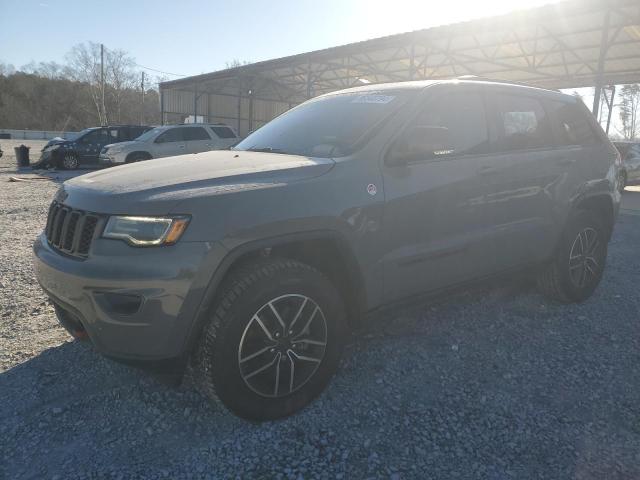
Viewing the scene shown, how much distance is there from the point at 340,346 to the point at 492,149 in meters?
1.82

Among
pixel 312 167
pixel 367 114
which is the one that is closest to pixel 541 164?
pixel 367 114

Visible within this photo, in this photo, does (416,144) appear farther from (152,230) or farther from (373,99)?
(152,230)

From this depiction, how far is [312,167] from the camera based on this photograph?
2.54m

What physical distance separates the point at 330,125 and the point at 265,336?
59.4 inches

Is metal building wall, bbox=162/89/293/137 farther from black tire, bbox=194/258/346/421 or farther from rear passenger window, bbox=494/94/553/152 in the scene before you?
black tire, bbox=194/258/346/421

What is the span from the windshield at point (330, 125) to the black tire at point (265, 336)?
834 mm

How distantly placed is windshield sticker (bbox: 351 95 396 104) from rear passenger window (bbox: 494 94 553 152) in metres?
0.91

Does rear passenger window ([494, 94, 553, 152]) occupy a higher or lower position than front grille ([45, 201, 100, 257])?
higher

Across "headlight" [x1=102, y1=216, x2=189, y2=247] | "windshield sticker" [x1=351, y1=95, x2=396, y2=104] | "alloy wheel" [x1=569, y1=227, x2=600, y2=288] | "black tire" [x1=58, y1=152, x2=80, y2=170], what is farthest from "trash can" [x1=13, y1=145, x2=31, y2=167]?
"alloy wheel" [x1=569, y1=227, x2=600, y2=288]

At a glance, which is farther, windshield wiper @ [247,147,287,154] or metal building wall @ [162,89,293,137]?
metal building wall @ [162,89,293,137]

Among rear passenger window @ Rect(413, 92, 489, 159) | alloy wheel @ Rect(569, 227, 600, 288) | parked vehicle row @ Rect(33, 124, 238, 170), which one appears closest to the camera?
rear passenger window @ Rect(413, 92, 489, 159)

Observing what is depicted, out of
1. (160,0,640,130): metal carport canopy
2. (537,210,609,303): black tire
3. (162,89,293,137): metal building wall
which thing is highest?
(160,0,640,130): metal carport canopy

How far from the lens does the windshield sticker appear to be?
10.2 feet

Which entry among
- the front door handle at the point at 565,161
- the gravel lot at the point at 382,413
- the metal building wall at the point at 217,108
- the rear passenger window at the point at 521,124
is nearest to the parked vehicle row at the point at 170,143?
the rear passenger window at the point at 521,124
